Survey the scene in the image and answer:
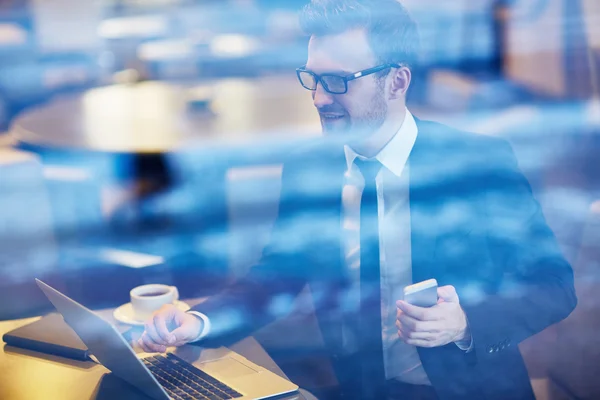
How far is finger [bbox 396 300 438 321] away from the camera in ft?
2.73

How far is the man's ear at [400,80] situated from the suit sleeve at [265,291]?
25cm

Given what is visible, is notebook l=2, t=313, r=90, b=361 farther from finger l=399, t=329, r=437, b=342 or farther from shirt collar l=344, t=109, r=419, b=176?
shirt collar l=344, t=109, r=419, b=176

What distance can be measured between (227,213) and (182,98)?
18.8 inches

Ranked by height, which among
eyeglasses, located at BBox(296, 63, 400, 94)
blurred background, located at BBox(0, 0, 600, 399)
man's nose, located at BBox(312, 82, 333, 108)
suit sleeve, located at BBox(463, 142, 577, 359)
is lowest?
blurred background, located at BBox(0, 0, 600, 399)

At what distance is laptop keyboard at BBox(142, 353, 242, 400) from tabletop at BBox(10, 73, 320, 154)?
32.7 inches

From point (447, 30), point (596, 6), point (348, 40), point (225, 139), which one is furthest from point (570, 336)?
point (447, 30)

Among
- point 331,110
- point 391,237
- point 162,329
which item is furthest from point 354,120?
point 162,329

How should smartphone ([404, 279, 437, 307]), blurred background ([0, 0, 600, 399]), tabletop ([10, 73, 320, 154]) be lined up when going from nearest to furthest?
smartphone ([404, 279, 437, 307]), blurred background ([0, 0, 600, 399]), tabletop ([10, 73, 320, 154])

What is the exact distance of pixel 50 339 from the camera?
89 cm

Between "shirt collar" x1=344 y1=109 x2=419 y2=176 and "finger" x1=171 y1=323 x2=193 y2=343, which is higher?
"shirt collar" x1=344 y1=109 x2=419 y2=176

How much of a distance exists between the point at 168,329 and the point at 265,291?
0.20 m

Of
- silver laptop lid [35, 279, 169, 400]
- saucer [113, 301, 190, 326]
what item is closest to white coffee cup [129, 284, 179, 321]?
saucer [113, 301, 190, 326]

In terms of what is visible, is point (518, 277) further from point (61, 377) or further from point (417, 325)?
point (61, 377)

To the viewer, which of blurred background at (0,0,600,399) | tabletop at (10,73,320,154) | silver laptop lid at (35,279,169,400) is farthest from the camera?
tabletop at (10,73,320,154)
